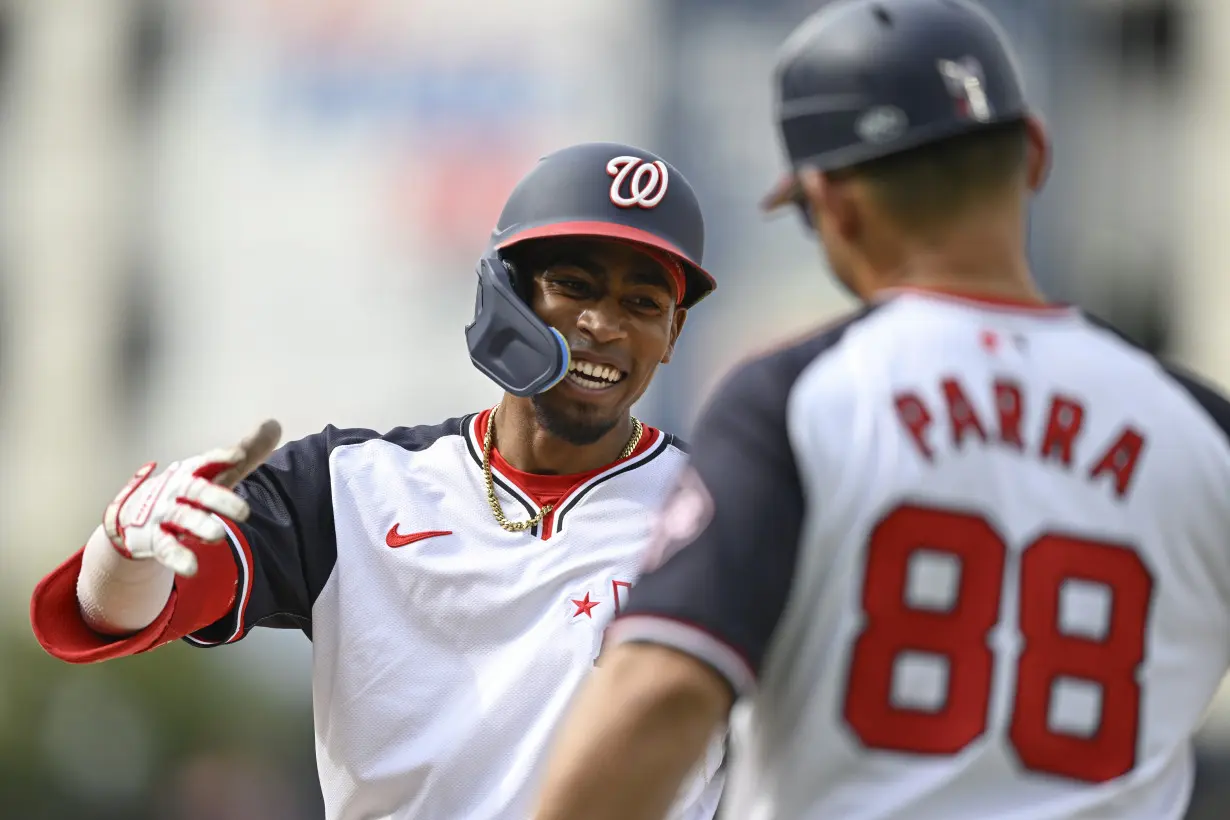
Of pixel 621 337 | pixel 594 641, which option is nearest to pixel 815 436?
pixel 594 641

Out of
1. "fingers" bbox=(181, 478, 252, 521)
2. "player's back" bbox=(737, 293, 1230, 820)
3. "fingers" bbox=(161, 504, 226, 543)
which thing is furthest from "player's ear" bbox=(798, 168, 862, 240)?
"fingers" bbox=(161, 504, 226, 543)

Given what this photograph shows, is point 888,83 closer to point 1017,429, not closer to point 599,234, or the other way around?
point 1017,429

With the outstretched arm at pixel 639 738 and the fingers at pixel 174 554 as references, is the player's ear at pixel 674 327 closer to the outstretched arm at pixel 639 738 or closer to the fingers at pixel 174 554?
the fingers at pixel 174 554

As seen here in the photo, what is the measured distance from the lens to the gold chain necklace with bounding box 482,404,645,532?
5067 mm

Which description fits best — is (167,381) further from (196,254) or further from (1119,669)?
(1119,669)

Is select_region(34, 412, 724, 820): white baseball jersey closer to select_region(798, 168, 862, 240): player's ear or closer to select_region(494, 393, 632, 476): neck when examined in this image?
select_region(494, 393, 632, 476): neck

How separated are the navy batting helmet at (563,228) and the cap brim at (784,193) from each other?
5.92ft

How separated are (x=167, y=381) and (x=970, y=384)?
110 feet

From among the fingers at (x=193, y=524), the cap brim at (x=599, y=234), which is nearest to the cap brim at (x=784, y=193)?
the fingers at (x=193, y=524)

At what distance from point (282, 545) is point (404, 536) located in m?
0.29

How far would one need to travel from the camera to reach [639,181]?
5316 millimetres

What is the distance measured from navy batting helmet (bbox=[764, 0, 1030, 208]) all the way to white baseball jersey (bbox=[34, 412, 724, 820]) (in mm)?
1885

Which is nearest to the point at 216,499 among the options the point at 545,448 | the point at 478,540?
the point at 478,540

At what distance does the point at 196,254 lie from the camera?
36.5 m
